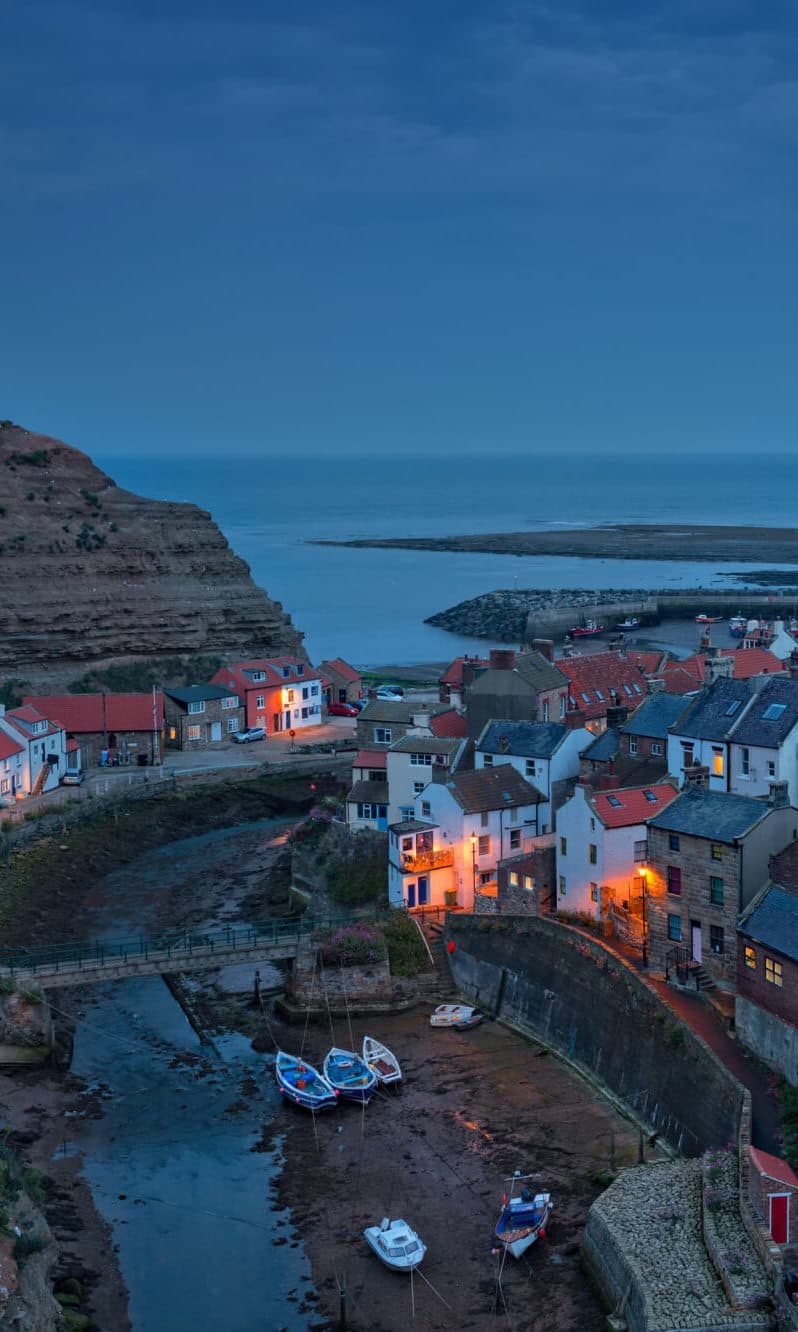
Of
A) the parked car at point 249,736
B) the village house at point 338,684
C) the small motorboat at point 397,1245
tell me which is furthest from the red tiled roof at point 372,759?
the village house at point 338,684

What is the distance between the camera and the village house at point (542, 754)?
53312mm

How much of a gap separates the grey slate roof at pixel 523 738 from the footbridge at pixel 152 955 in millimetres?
8926

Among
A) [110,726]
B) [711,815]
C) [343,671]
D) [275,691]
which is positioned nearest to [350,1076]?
[711,815]

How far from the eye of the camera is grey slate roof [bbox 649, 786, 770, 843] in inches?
1642

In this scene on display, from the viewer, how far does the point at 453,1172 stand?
37062 millimetres

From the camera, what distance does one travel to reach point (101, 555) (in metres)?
95.4

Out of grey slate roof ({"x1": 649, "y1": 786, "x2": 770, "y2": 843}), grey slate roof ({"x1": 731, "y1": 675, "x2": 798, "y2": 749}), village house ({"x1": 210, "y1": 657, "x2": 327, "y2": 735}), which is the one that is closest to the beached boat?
grey slate roof ({"x1": 649, "y1": 786, "x2": 770, "y2": 843})

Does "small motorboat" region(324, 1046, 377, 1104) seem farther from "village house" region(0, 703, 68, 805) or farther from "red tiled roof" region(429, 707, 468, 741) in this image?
"village house" region(0, 703, 68, 805)

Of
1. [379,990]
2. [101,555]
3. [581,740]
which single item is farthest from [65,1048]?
[101,555]

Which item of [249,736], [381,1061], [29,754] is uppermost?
[29,754]

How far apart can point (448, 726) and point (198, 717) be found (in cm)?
2447

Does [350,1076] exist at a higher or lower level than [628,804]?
lower

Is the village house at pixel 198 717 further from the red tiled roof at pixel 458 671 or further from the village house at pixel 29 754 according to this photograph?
the red tiled roof at pixel 458 671

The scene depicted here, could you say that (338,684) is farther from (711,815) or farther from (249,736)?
(711,815)
